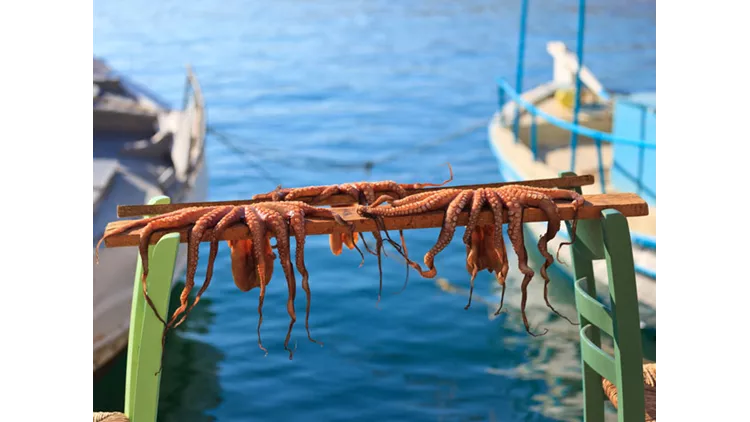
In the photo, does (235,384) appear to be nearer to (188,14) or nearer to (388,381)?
(388,381)

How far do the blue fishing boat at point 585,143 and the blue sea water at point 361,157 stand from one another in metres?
0.94

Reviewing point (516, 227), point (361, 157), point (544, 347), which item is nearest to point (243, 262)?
point (516, 227)

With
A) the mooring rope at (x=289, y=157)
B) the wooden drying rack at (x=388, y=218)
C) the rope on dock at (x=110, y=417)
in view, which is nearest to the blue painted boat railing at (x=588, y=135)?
the mooring rope at (x=289, y=157)

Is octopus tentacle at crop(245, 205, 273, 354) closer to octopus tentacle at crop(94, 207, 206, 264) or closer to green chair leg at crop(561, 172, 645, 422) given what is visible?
octopus tentacle at crop(94, 207, 206, 264)

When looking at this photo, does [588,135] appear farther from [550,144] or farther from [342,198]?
[342,198]

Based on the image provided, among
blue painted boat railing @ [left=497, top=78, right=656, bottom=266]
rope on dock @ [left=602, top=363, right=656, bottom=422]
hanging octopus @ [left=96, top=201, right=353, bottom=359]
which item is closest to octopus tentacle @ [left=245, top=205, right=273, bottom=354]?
hanging octopus @ [left=96, top=201, right=353, bottom=359]

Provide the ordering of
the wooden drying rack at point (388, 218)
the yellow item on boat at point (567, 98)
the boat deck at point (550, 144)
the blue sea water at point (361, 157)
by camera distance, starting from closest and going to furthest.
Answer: the wooden drying rack at point (388, 218) < the blue sea water at point (361, 157) < the boat deck at point (550, 144) < the yellow item on boat at point (567, 98)

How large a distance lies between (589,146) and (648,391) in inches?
289

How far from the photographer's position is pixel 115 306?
7.81 m

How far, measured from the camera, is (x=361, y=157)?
49.4ft

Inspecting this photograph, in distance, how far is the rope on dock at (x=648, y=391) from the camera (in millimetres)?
3639

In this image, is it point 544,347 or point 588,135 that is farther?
point 588,135

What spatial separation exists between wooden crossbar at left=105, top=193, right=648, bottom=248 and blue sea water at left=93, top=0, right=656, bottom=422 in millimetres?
3653

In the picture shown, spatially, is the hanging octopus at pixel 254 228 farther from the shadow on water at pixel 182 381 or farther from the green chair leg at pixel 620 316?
the shadow on water at pixel 182 381
